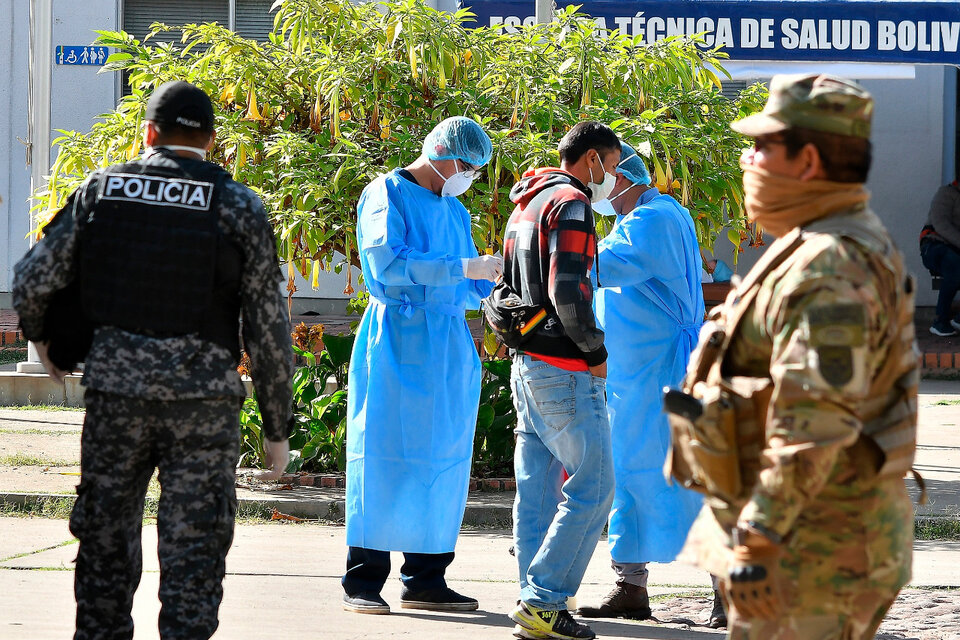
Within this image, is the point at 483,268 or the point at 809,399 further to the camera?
the point at 483,268

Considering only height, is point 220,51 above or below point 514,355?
above

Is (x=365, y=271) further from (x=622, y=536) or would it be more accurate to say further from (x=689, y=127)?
(x=689, y=127)

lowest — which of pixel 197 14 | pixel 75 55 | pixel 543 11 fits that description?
pixel 543 11

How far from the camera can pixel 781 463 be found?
2.54m

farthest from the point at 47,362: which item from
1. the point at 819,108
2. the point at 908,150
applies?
the point at 908,150

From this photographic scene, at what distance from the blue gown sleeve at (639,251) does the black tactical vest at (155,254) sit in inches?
81.4

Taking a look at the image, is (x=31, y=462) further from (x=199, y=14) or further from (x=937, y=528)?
(x=199, y=14)

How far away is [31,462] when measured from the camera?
865cm

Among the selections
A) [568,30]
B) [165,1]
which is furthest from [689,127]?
[165,1]

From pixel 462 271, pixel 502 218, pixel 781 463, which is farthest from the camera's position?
pixel 502 218

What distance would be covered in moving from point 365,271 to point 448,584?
4.73 feet

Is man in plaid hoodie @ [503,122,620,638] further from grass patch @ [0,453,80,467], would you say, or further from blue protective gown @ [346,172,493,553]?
grass patch @ [0,453,80,467]

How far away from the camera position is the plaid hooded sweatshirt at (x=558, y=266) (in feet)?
15.7

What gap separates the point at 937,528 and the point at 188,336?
4878 mm
